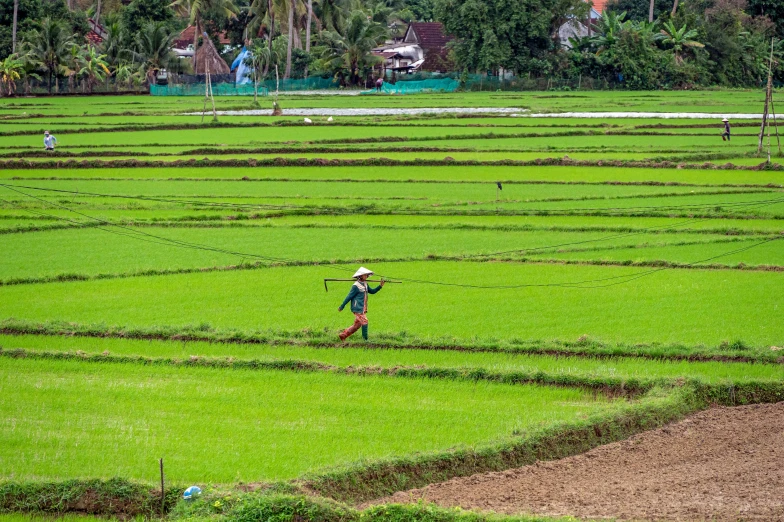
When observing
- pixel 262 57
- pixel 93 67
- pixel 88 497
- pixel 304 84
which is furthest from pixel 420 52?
pixel 88 497

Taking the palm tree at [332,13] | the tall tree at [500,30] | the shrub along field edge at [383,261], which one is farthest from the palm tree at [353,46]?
the shrub along field edge at [383,261]

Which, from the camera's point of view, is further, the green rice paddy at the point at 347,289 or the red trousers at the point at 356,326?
the red trousers at the point at 356,326

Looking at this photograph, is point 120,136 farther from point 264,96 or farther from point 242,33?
point 242,33

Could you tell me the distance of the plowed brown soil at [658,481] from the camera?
24.7 feet

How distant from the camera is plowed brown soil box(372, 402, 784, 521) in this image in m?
7.54

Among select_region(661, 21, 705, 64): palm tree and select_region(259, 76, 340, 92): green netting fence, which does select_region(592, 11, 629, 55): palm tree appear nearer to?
select_region(661, 21, 705, 64): palm tree

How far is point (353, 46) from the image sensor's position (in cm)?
5894

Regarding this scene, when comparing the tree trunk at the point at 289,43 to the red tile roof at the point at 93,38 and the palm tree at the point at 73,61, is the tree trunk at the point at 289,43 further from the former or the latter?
the red tile roof at the point at 93,38

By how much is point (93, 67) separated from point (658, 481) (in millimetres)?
54832

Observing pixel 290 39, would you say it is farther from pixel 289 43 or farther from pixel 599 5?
pixel 599 5

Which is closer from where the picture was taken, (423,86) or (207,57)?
(423,86)

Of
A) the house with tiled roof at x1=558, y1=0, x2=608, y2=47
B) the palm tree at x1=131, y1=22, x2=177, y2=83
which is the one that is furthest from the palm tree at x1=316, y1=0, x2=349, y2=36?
the house with tiled roof at x1=558, y1=0, x2=608, y2=47

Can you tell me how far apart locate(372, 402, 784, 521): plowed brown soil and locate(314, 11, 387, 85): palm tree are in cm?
5023

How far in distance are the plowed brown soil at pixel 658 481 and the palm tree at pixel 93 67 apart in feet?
173
